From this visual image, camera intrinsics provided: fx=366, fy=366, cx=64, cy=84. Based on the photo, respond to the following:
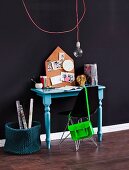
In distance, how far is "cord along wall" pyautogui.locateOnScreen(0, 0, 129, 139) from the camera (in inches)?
187

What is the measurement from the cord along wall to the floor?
0.55 metres

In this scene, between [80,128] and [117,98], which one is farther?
[117,98]

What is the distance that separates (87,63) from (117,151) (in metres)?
1.41

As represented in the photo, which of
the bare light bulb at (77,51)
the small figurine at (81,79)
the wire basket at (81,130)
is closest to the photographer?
the wire basket at (81,130)

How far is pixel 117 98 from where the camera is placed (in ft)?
18.1

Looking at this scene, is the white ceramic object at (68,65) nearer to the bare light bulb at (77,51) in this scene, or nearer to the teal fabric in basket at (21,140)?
the bare light bulb at (77,51)

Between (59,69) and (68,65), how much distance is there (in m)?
0.14

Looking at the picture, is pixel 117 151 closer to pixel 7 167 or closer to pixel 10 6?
pixel 7 167

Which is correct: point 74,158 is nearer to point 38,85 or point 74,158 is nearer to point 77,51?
point 38,85

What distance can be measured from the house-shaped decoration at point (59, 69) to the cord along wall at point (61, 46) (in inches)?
3.5

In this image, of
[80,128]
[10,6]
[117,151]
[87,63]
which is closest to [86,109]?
[80,128]

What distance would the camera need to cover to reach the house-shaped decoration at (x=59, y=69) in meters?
4.93

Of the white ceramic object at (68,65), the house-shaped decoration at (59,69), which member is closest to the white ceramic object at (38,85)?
the house-shaped decoration at (59,69)

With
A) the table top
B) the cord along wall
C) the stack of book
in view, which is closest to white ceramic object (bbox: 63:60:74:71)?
the cord along wall
